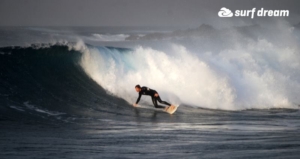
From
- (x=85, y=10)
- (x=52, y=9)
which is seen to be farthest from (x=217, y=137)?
(x=85, y=10)

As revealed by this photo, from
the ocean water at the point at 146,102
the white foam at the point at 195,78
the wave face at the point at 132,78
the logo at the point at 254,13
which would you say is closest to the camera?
the ocean water at the point at 146,102

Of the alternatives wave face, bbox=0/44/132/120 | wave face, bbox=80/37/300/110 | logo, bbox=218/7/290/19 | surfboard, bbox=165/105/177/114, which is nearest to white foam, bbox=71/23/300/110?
wave face, bbox=80/37/300/110

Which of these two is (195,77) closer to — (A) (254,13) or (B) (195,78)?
(B) (195,78)

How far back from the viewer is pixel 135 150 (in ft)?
22.9

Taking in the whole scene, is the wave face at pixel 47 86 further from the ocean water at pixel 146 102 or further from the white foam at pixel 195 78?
the white foam at pixel 195 78

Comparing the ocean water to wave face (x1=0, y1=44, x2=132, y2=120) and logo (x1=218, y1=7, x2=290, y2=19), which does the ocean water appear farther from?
logo (x1=218, y1=7, x2=290, y2=19)

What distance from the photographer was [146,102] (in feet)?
42.4

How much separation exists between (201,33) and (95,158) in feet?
94.8

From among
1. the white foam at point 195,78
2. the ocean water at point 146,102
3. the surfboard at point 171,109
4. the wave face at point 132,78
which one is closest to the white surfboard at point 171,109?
the surfboard at point 171,109

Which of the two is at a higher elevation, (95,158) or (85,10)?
(85,10)

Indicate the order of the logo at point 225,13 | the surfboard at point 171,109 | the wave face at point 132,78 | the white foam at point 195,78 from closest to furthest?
the surfboard at point 171,109 → the wave face at point 132,78 → the white foam at point 195,78 → the logo at point 225,13

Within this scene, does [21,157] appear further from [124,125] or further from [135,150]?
[124,125]

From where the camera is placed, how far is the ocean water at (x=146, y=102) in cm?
724

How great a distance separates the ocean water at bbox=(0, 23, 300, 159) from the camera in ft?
23.8
